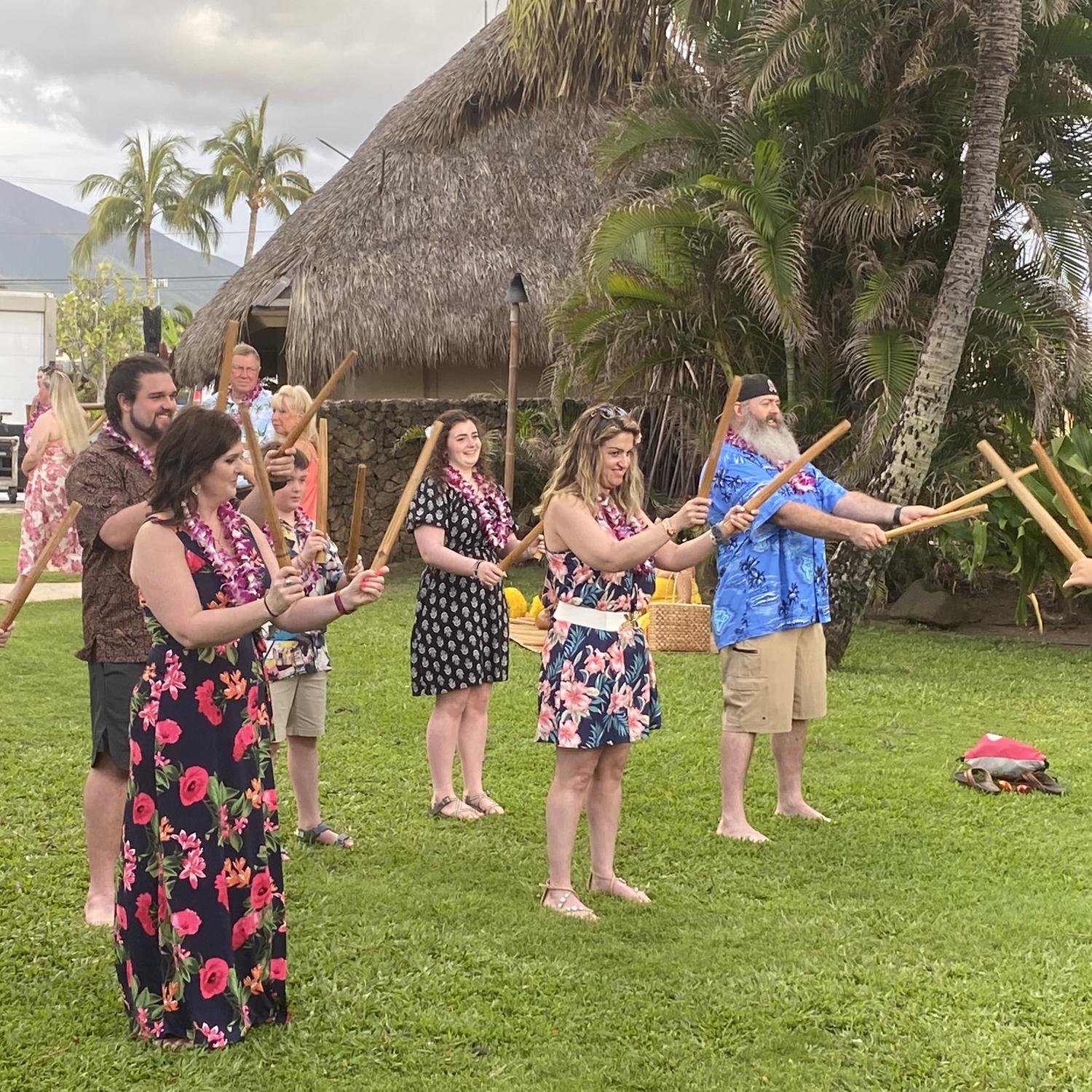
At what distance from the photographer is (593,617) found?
4551mm

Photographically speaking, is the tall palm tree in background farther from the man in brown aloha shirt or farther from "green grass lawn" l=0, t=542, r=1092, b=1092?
the man in brown aloha shirt

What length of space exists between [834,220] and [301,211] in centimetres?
963

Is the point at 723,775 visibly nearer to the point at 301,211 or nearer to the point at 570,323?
the point at 570,323

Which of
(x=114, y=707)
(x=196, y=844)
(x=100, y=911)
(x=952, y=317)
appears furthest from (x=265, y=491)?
(x=952, y=317)

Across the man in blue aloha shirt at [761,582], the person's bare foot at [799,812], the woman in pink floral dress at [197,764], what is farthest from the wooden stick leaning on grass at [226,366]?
the person's bare foot at [799,812]

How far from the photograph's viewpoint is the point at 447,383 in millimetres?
18000

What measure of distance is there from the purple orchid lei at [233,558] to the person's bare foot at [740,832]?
8.70ft

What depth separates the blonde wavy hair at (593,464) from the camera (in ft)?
14.8

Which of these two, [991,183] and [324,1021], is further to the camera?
[991,183]

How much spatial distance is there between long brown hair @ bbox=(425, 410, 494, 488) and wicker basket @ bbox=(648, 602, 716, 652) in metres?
4.67

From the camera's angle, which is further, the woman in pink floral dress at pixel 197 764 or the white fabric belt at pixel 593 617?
the white fabric belt at pixel 593 617

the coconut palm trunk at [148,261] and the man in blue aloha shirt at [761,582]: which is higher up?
the coconut palm trunk at [148,261]

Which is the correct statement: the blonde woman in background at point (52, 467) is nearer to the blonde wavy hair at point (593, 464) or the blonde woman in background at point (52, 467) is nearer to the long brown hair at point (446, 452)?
the long brown hair at point (446, 452)

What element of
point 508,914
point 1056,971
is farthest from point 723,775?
point 1056,971
